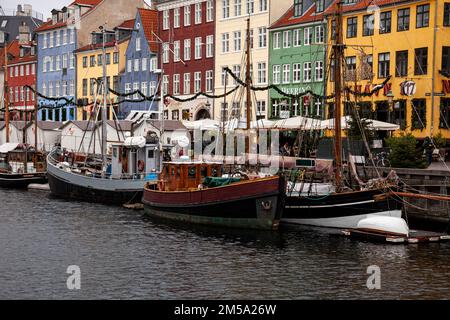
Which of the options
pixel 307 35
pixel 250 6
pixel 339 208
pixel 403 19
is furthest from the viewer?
pixel 250 6

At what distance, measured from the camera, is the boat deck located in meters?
30.3

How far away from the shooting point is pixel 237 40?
70.6 meters

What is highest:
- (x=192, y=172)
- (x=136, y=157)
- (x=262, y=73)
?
(x=262, y=73)

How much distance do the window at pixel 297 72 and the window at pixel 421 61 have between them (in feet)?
41.0

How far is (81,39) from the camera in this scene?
94.1 metres

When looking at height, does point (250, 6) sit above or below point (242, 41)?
above

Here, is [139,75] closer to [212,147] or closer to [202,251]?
[212,147]

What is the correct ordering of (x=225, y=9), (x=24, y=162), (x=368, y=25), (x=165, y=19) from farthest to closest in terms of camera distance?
(x=165, y=19) → (x=225, y=9) → (x=24, y=162) → (x=368, y=25)

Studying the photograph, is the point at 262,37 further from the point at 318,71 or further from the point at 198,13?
the point at 198,13

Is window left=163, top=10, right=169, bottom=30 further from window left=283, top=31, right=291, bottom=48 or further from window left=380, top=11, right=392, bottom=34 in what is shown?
window left=380, top=11, right=392, bottom=34

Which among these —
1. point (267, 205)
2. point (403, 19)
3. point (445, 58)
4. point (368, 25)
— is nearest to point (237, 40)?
point (368, 25)

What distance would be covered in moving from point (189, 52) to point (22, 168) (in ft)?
73.6

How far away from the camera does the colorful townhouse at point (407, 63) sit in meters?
52.0
